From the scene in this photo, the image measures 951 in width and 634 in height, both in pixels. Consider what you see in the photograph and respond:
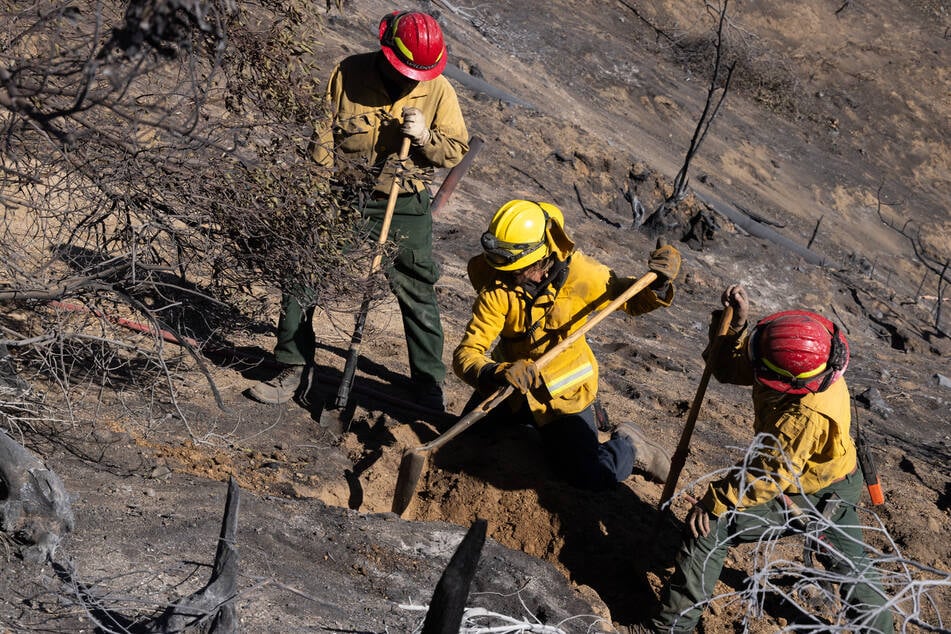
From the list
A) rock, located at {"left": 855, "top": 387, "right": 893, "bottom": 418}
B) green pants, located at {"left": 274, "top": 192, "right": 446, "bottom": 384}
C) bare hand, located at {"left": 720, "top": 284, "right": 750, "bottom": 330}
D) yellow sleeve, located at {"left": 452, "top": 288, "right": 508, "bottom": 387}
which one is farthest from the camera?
rock, located at {"left": 855, "top": 387, "right": 893, "bottom": 418}

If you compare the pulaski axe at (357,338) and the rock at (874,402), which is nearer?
the pulaski axe at (357,338)

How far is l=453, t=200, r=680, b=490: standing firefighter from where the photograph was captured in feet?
15.3

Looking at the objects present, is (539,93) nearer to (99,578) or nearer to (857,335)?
(857,335)

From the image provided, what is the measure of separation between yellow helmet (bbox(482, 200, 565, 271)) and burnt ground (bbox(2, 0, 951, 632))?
4.21 feet

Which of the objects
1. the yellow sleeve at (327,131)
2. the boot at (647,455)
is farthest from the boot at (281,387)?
the boot at (647,455)

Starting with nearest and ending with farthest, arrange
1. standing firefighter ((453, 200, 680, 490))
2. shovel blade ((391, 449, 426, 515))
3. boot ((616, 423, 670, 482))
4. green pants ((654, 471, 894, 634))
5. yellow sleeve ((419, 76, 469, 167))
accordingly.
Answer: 1. green pants ((654, 471, 894, 634))
2. standing firefighter ((453, 200, 680, 490))
3. shovel blade ((391, 449, 426, 515))
4. yellow sleeve ((419, 76, 469, 167))
5. boot ((616, 423, 670, 482))

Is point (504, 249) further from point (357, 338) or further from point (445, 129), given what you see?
point (357, 338)

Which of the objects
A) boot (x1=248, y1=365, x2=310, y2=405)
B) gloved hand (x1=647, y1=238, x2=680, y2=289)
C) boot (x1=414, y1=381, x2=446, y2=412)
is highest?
gloved hand (x1=647, y1=238, x2=680, y2=289)

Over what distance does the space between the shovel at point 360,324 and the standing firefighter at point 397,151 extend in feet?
0.24

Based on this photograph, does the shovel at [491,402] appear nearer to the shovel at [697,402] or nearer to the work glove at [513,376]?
the work glove at [513,376]

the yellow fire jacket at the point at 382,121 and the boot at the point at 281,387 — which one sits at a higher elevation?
the yellow fire jacket at the point at 382,121

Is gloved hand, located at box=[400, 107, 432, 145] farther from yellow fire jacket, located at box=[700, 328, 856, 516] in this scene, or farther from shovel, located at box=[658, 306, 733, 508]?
yellow fire jacket, located at box=[700, 328, 856, 516]

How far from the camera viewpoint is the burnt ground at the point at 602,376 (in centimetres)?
402

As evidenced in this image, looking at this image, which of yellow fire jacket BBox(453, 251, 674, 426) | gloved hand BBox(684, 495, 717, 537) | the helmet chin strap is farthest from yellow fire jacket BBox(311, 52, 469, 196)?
gloved hand BBox(684, 495, 717, 537)
